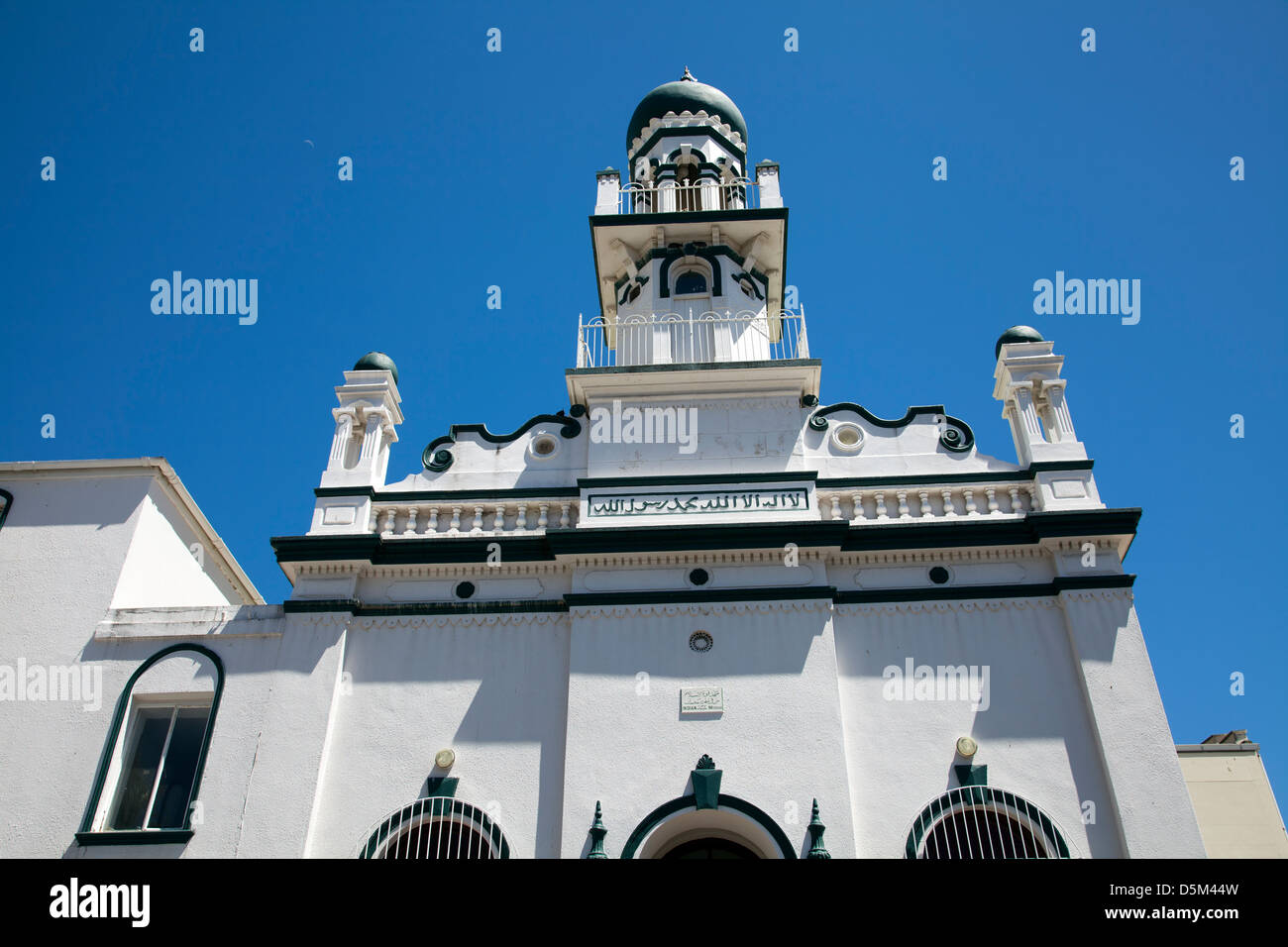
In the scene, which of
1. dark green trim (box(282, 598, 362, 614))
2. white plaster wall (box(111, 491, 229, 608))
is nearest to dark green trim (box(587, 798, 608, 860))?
dark green trim (box(282, 598, 362, 614))

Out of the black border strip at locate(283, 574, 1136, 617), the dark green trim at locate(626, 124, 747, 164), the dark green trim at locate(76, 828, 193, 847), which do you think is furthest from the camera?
the dark green trim at locate(626, 124, 747, 164)

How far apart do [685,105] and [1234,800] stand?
17.7m

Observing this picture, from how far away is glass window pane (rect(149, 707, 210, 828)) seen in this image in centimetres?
1374

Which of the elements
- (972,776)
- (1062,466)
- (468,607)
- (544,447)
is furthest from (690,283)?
(972,776)

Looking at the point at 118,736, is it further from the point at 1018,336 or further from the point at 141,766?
the point at 1018,336

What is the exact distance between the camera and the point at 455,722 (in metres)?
14.2

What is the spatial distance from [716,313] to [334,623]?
8.82m

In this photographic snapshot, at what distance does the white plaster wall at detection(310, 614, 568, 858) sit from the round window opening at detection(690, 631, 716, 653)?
1837 mm

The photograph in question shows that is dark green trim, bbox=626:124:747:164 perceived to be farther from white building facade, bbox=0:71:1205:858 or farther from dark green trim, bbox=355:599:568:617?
dark green trim, bbox=355:599:568:617

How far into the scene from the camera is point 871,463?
16.2 metres

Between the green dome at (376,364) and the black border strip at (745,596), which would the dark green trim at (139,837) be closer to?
the black border strip at (745,596)
